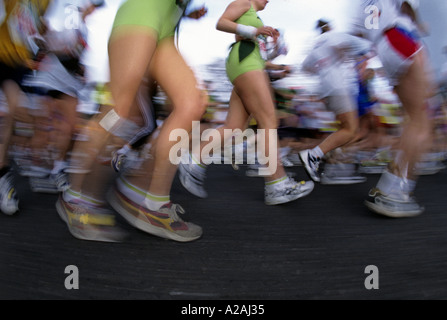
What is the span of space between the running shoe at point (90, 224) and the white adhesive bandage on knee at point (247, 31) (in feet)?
4.81

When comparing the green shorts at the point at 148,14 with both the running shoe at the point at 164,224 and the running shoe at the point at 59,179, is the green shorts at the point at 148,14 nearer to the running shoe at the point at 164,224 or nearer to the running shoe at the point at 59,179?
the running shoe at the point at 164,224

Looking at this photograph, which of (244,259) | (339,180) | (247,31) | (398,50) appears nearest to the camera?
(244,259)

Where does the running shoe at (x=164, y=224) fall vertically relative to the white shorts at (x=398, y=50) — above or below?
below

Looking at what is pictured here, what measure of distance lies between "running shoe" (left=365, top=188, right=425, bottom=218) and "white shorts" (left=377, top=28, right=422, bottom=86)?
708 millimetres

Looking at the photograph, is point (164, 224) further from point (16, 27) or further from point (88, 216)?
point (16, 27)

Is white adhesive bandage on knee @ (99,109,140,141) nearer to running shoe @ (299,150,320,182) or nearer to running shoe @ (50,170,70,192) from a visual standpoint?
running shoe @ (50,170,70,192)

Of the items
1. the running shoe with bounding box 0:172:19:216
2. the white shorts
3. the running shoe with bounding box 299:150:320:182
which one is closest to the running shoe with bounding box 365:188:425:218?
the white shorts

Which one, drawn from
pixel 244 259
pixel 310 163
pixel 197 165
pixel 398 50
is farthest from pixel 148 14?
pixel 310 163

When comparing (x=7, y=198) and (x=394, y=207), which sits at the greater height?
(x=394, y=207)

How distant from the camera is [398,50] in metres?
2.11

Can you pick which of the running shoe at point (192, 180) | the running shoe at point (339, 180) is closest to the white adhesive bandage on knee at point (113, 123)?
the running shoe at point (192, 180)

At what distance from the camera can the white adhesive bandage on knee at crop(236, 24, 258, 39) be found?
252 cm

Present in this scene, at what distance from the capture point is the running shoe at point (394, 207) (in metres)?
2.21

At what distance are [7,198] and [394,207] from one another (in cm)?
229
